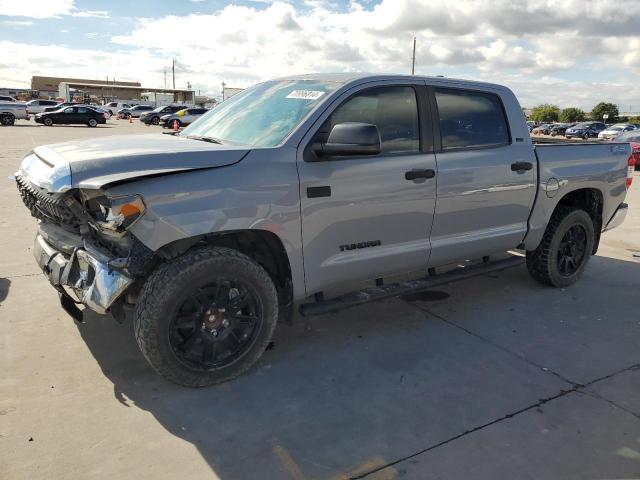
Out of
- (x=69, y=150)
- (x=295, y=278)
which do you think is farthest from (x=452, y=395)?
(x=69, y=150)

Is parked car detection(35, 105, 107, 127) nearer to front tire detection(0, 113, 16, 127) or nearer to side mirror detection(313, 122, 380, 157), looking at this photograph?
front tire detection(0, 113, 16, 127)

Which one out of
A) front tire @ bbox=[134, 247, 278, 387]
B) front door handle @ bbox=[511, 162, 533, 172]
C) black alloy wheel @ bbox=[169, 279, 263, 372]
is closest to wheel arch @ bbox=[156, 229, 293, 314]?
front tire @ bbox=[134, 247, 278, 387]

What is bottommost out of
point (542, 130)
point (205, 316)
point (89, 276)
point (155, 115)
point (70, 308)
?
point (70, 308)

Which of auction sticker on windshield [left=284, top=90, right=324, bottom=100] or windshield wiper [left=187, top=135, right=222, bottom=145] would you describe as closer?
auction sticker on windshield [left=284, top=90, right=324, bottom=100]

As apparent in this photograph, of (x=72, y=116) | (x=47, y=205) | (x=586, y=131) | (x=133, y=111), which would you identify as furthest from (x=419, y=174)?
(x=133, y=111)

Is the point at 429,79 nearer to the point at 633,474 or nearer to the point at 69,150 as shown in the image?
the point at 69,150

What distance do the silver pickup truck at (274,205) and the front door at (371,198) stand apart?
1 cm

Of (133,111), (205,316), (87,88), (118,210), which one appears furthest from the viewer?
(87,88)

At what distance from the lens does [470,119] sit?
445 cm

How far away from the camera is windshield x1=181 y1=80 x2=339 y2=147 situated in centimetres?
363

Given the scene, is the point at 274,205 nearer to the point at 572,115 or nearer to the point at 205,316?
the point at 205,316

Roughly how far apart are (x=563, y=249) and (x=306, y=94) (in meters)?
3.22

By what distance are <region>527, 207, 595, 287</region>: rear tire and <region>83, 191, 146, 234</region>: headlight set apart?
3.95m

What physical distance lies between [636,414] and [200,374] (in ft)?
8.65
